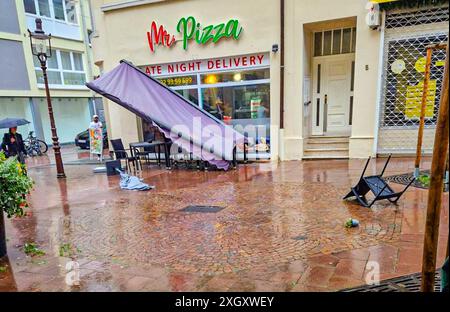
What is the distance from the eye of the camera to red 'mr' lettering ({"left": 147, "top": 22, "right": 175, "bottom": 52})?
966 cm

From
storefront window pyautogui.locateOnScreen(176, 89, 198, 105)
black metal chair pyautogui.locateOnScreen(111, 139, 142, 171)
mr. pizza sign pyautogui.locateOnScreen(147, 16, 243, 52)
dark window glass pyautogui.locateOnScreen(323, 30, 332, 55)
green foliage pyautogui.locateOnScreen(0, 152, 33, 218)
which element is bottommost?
black metal chair pyautogui.locateOnScreen(111, 139, 142, 171)

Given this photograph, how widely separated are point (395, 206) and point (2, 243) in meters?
5.38

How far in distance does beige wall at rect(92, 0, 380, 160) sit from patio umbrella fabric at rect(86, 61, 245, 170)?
4.45ft

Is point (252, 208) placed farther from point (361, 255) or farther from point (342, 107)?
point (342, 107)

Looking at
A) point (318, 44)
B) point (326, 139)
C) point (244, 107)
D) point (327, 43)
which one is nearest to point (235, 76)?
point (244, 107)

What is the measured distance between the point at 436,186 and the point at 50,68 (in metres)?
22.4

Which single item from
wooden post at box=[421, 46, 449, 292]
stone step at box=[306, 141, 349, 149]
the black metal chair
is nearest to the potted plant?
wooden post at box=[421, 46, 449, 292]

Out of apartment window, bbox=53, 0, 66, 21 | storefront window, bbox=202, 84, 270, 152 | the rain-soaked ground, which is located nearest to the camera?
the rain-soaked ground

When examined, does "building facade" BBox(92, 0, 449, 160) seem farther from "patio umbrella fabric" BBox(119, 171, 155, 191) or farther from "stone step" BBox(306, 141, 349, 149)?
"patio umbrella fabric" BBox(119, 171, 155, 191)

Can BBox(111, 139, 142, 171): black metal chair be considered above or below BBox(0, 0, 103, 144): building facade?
→ below

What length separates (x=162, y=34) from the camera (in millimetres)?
9695

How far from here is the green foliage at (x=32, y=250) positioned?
146 inches

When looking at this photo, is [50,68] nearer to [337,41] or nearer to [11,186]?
[337,41]

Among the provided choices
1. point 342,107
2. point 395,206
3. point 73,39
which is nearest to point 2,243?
point 395,206
